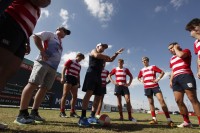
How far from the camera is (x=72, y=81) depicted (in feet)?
28.3

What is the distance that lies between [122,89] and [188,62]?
3771 mm

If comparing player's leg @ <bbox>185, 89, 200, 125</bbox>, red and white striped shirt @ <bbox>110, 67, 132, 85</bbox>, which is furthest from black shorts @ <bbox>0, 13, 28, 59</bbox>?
red and white striped shirt @ <bbox>110, 67, 132, 85</bbox>

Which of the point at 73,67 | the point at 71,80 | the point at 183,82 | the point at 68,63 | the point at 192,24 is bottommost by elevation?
the point at 183,82

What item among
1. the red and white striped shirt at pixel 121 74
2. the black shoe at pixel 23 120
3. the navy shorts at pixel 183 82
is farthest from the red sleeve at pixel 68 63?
the navy shorts at pixel 183 82

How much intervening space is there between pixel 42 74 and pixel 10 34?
7.59 feet

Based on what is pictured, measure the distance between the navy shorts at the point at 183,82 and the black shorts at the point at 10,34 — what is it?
4393mm

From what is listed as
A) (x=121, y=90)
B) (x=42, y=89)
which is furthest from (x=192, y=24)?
(x=121, y=90)

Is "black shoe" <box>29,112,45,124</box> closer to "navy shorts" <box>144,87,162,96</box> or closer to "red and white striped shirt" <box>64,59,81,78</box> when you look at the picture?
"red and white striped shirt" <box>64,59,81,78</box>

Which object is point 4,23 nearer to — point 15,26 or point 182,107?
point 15,26

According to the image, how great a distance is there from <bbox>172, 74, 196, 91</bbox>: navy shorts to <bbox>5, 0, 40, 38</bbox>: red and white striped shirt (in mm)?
4236

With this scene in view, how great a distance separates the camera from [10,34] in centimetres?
274

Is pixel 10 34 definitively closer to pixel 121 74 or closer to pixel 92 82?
pixel 92 82

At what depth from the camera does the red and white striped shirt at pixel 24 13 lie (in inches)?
117

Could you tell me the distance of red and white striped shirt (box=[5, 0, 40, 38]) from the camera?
2963 mm
